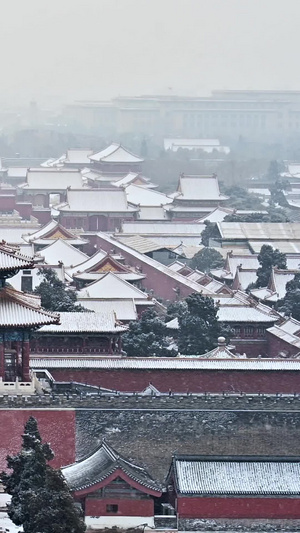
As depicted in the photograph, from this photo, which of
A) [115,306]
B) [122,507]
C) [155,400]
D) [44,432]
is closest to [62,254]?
[115,306]

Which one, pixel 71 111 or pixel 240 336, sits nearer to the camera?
pixel 240 336

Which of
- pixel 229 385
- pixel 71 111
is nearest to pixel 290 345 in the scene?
pixel 229 385

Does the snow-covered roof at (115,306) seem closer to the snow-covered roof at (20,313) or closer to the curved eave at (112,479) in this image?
the snow-covered roof at (20,313)

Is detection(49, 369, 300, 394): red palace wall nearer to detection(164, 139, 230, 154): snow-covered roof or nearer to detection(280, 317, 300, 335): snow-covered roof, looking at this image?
detection(280, 317, 300, 335): snow-covered roof

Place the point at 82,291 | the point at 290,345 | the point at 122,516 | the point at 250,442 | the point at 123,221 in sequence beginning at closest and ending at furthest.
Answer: the point at 122,516 → the point at 250,442 → the point at 290,345 → the point at 82,291 → the point at 123,221

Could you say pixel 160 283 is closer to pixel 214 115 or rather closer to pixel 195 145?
pixel 195 145

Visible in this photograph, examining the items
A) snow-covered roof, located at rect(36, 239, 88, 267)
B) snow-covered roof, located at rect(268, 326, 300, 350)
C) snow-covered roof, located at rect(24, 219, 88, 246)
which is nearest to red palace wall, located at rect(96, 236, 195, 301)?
snow-covered roof, located at rect(36, 239, 88, 267)

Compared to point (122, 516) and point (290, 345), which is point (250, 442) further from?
point (290, 345)
